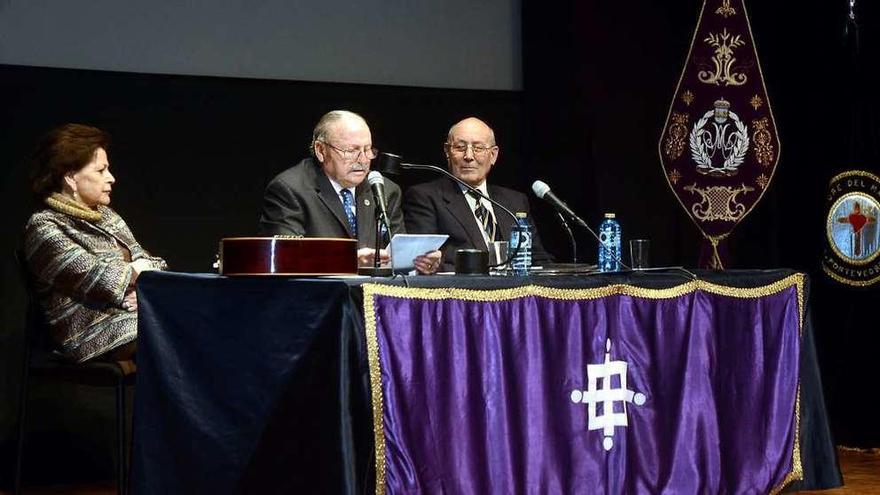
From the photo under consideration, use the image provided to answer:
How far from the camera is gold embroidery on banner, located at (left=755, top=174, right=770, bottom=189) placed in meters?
4.98

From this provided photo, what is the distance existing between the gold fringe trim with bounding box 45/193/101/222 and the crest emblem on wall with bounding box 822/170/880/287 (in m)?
3.00

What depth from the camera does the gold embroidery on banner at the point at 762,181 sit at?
16.3 ft

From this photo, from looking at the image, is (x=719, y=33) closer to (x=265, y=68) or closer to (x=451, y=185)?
(x=451, y=185)

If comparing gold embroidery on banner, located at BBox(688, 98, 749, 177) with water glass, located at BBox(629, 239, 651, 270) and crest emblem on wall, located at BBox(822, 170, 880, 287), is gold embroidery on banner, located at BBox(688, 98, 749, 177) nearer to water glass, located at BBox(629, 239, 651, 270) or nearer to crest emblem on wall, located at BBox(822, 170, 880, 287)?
crest emblem on wall, located at BBox(822, 170, 880, 287)

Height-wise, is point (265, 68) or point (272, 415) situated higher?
point (265, 68)

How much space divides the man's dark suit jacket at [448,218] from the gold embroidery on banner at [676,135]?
851 millimetres

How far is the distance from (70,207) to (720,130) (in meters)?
2.73

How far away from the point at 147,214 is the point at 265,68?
78 centimetres

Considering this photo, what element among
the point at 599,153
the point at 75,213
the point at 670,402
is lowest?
the point at 670,402

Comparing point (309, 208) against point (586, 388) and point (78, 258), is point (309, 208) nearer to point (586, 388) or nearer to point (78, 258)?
point (78, 258)

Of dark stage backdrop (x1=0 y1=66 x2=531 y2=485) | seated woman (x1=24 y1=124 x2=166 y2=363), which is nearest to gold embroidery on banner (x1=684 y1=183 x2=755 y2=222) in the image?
dark stage backdrop (x1=0 y1=66 x2=531 y2=485)

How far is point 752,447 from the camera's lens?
10.9 feet

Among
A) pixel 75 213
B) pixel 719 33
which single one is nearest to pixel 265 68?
pixel 75 213

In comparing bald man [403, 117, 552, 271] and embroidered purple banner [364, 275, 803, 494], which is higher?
bald man [403, 117, 552, 271]
